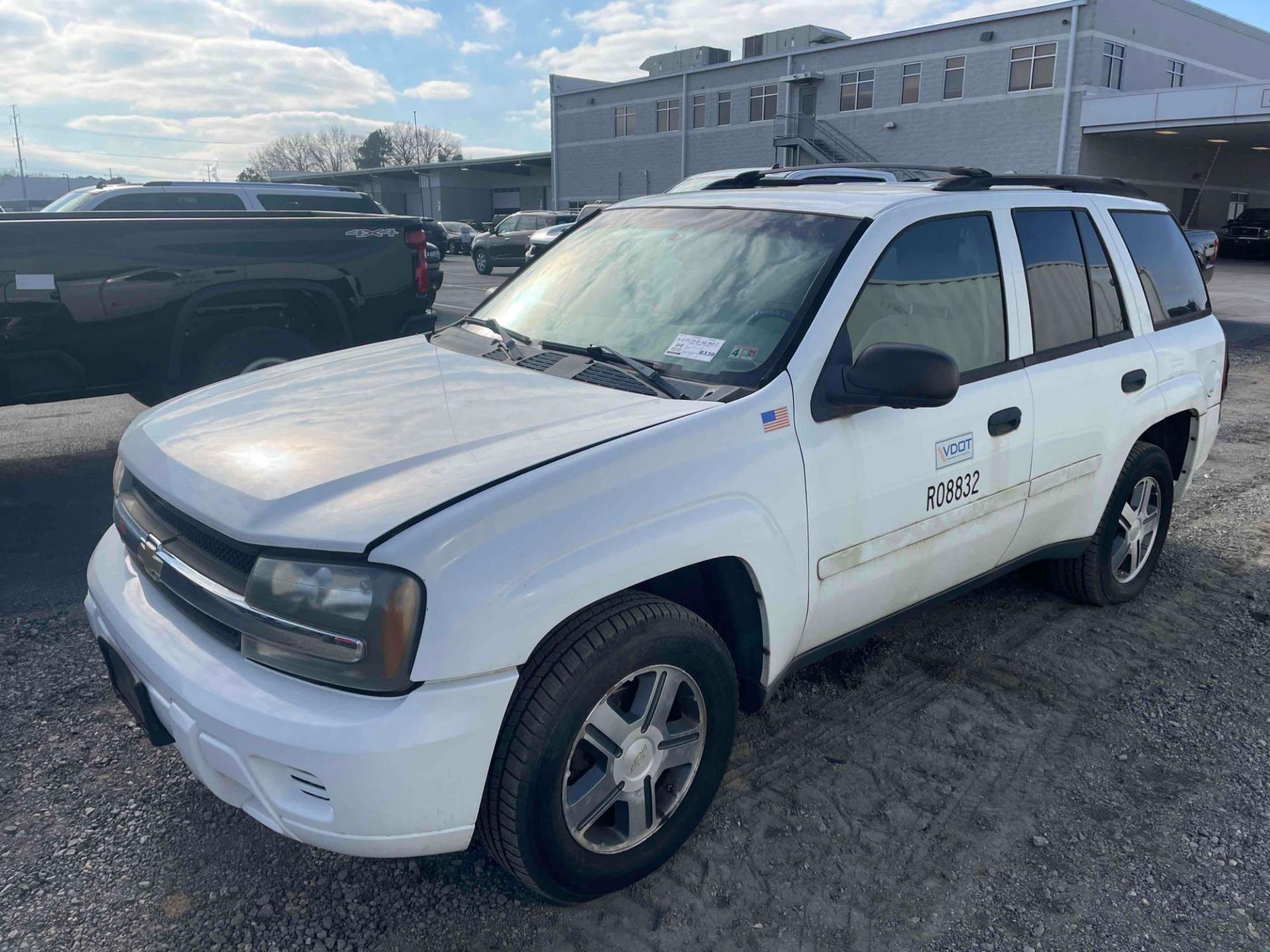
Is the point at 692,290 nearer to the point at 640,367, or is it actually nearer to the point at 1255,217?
the point at 640,367

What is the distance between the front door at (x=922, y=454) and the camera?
2814 millimetres

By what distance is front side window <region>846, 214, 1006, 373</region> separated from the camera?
9.78 feet

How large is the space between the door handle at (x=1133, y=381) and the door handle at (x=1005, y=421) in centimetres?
84

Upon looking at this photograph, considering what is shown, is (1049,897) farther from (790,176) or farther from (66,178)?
(66,178)

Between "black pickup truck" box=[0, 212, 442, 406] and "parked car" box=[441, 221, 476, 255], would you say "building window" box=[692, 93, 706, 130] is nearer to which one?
"parked car" box=[441, 221, 476, 255]

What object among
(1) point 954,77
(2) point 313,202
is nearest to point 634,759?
(2) point 313,202

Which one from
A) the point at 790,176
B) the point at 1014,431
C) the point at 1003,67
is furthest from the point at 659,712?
the point at 1003,67

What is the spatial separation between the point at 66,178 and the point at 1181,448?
3285 inches

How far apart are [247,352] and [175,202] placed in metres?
7.00

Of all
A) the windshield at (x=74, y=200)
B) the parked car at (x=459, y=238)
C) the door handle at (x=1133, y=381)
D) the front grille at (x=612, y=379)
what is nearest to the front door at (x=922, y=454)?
the front grille at (x=612, y=379)

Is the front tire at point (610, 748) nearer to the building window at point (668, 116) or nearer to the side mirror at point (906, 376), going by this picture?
the side mirror at point (906, 376)

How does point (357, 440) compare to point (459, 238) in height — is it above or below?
above

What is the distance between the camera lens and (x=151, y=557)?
2.55 meters

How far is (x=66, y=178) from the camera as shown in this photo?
234ft
